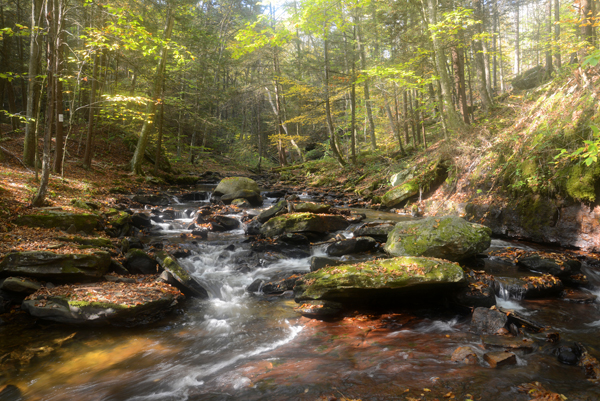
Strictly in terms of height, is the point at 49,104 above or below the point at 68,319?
above

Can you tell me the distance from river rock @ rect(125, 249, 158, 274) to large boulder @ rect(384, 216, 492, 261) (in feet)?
18.0

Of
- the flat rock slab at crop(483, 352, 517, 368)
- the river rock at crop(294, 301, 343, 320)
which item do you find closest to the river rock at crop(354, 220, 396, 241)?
the river rock at crop(294, 301, 343, 320)

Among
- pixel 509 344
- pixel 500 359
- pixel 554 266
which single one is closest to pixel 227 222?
pixel 509 344

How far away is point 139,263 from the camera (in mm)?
6719

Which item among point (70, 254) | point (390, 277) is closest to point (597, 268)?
point (390, 277)

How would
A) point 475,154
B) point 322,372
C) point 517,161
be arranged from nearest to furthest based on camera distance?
point 322,372 < point 517,161 < point 475,154

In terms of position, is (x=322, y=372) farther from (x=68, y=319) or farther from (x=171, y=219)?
(x=171, y=219)

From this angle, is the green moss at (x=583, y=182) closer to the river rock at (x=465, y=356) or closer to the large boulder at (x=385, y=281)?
the large boulder at (x=385, y=281)

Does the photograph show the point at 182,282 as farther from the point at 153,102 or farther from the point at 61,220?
the point at 153,102

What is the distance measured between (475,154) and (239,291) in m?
9.74

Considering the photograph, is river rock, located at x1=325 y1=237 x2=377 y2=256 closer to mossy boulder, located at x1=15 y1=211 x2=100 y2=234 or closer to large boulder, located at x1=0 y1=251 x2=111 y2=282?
large boulder, located at x1=0 y1=251 x2=111 y2=282

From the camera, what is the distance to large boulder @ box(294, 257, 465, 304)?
5.19m

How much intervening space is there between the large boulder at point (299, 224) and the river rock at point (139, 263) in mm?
3764

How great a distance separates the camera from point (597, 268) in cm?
636
